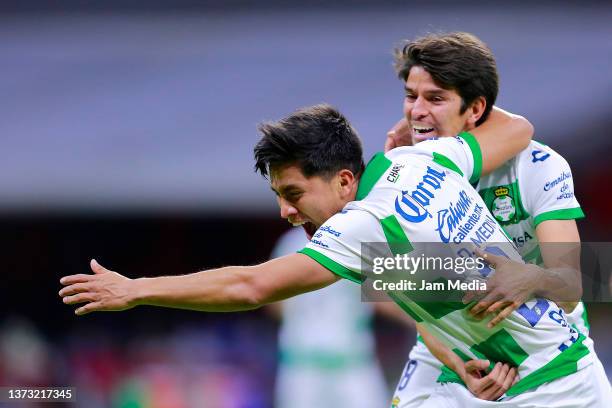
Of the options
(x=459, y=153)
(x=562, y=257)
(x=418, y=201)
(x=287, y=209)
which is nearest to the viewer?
(x=418, y=201)

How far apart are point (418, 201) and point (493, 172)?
832 mm

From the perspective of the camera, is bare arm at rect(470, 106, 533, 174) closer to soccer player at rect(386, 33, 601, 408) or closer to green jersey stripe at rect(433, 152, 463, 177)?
soccer player at rect(386, 33, 601, 408)

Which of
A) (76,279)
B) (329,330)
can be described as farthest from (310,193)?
(329,330)

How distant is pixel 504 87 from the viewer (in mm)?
9242

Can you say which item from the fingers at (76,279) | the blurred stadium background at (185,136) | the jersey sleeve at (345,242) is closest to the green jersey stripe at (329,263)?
the jersey sleeve at (345,242)

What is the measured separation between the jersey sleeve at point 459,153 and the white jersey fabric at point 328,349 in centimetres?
255

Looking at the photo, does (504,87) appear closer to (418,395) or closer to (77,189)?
(77,189)

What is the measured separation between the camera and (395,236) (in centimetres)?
335

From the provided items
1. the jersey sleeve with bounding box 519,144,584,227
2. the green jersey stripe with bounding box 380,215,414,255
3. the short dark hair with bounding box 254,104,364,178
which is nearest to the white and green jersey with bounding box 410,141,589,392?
the jersey sleeve with bounding box 519,144,584,227

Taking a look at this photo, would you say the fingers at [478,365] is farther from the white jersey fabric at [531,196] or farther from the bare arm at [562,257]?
the white jersey fabric at [531,196]

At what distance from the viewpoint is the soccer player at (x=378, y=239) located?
127 inches

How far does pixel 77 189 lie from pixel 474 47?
5284 mm

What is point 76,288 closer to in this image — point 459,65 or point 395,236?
point 395,236

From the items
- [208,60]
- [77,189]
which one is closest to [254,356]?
[77,189]
